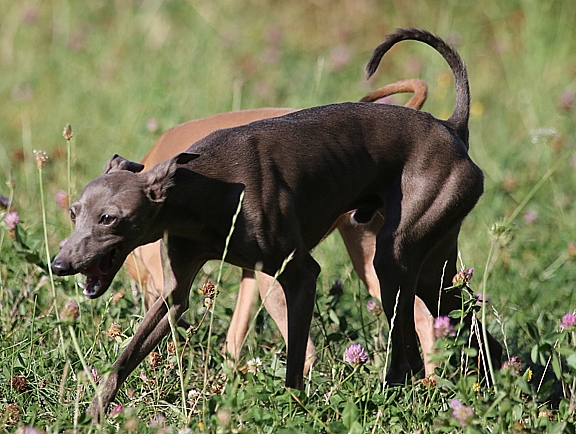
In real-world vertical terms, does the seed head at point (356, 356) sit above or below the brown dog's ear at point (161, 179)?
below

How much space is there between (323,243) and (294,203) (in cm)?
239

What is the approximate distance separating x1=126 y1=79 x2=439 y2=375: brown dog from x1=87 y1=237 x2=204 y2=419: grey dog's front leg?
0.70 metres

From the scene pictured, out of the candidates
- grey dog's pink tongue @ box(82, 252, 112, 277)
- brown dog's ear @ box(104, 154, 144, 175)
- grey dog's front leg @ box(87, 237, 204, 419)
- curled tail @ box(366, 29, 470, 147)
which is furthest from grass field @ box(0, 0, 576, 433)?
curled tail @ box(366, 29, 470, 147)

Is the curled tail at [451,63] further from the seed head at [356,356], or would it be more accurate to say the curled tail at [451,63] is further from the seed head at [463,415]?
the seed head at [463,415]

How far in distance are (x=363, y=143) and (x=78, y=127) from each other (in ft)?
14.9

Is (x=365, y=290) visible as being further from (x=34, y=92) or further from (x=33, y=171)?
(x=34, y=92)

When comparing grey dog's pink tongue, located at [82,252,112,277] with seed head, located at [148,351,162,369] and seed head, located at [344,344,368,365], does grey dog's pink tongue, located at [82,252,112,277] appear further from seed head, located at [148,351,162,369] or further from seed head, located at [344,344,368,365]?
seed head, located at [344,344,368,365]

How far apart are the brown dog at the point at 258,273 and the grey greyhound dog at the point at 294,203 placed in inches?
23.8

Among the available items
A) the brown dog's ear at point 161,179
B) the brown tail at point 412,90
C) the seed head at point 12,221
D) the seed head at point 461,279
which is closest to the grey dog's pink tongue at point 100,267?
the brown dog's ear at point 161,179

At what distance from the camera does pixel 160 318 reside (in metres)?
3.73

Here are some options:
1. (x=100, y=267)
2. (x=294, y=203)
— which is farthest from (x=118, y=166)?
(x=294, y=203)

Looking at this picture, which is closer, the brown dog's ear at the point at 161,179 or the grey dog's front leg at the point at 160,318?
the brown dog's ear at the point at 161,179

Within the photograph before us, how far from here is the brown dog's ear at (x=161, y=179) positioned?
3363mm

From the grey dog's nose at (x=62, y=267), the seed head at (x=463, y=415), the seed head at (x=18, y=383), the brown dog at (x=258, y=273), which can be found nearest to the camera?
the seed head at (x=463, y=415)
